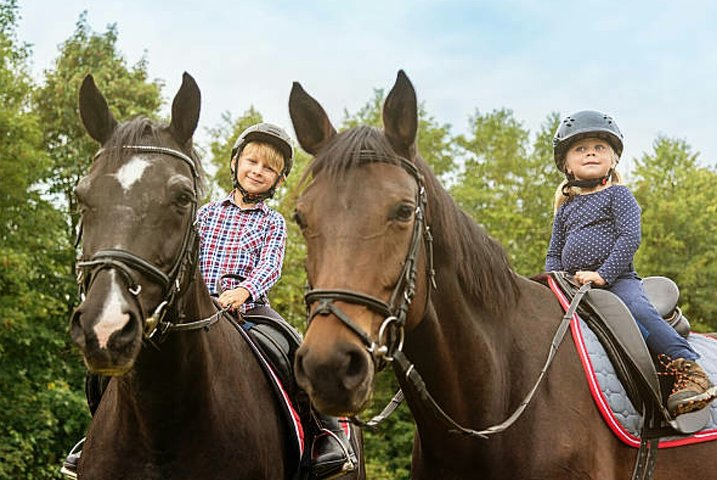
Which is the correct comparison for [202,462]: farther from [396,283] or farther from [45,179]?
[45,179]

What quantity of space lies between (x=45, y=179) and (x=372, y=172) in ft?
69.9

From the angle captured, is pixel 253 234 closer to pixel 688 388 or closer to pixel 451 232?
pixel 451 232

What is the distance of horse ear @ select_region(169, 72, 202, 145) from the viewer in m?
4.63

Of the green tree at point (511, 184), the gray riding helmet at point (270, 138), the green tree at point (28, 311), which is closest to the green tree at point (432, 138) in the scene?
the green tree at point (511, 184)

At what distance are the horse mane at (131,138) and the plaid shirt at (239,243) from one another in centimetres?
113

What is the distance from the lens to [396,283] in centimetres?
347

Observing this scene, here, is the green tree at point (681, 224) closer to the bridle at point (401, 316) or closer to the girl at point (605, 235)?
the girl at point (605, 235)

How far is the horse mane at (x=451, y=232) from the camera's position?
12.1 feet

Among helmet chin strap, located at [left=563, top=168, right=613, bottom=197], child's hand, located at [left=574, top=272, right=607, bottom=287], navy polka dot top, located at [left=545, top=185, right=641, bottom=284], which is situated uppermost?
helmet chin strap, located at [left=563, top=168, right=613, bottom=197]

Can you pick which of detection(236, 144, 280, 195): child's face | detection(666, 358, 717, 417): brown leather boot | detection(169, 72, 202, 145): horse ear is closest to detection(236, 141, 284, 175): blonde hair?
detection(236, 144, 280, 195): child's face

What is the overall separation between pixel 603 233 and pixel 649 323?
66 cm

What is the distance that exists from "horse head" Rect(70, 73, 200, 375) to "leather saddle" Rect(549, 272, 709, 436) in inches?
91.6

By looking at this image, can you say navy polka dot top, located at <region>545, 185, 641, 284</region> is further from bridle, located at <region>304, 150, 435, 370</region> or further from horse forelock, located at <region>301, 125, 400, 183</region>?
horse forelock, located at <region>301, 125, 400, 183</region>

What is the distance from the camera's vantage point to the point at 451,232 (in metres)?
4.02
